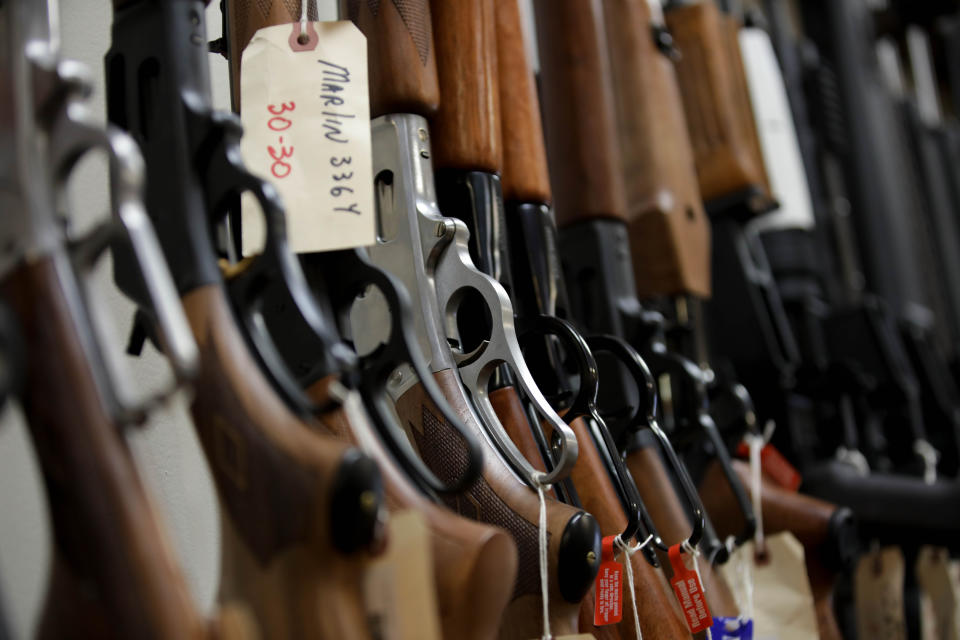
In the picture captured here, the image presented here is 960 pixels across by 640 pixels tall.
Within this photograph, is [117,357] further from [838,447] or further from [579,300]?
[838,447]

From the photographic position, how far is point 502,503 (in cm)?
66

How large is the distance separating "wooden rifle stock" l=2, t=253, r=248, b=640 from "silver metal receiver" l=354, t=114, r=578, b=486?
31cm

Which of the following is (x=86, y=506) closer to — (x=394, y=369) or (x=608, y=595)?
(x=394, y=369)

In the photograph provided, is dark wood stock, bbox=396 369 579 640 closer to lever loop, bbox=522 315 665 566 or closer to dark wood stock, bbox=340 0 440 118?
lever loop, bbox=522 315 665 566

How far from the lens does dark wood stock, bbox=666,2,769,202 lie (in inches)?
58.3

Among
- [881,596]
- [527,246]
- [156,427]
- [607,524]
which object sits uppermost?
[527,246]

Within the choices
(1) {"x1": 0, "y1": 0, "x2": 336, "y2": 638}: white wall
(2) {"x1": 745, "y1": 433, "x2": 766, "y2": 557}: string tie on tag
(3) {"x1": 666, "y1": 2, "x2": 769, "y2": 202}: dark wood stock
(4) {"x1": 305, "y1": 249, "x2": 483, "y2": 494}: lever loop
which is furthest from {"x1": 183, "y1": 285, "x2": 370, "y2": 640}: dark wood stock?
(3) {"x1": 666, "y1": 2, "x2": 769, "y2": 202}: dark wood stock

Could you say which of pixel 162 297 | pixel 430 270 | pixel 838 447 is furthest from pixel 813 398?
pixel 162 297

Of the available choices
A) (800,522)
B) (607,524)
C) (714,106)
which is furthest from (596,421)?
(714,106)

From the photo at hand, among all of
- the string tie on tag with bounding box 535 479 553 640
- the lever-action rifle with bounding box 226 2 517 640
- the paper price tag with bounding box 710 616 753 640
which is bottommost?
the paper price tag with bounding box 710 616 753 640

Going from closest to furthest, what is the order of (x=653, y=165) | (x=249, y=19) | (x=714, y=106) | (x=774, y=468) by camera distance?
(x=249, y=19) → (x=774, y=468) → (x=653, y=165) → (x=714, y=106)

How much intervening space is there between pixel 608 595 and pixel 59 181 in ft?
1.46

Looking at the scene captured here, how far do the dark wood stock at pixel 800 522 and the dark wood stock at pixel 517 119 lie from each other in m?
0.36

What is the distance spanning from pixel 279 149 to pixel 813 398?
108 centimetres
